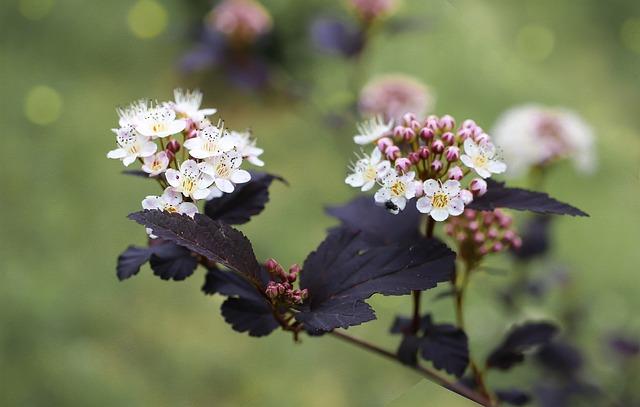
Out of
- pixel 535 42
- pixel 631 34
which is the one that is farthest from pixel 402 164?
pixel 631 34

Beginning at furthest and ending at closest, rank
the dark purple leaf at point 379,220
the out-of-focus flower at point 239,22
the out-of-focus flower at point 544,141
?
the out-of-focus flower at point 239,22
the out-of-focus flower at point 544,141
the dark purple leaf at point 379,220

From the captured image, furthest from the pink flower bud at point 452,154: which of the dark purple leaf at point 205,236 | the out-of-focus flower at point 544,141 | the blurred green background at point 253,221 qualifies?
the out-of-focus flower at point 544,141

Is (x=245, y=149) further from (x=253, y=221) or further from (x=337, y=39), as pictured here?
(x=253, y=221)

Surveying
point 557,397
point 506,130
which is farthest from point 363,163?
point 506,130

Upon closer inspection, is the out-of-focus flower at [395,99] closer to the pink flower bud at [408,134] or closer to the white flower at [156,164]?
the pink flower bud at [408,134]

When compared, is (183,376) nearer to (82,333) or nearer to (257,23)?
(82,333)

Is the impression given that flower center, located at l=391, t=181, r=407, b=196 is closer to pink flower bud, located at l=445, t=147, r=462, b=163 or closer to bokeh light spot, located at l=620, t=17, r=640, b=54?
pink flower bud, located at l=445, t=147, r=462, b=163
